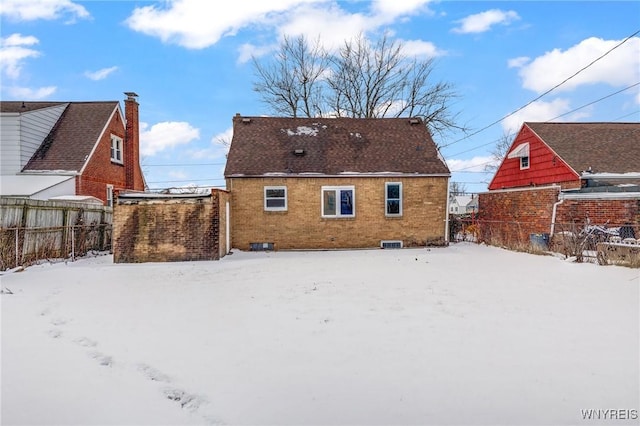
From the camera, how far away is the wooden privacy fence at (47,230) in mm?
10977

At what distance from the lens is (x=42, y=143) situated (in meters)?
19.3

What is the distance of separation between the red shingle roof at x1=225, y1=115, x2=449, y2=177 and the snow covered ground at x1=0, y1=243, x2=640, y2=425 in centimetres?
822

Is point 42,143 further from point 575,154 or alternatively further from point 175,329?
point 575,154

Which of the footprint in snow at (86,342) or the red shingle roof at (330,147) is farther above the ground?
the red shingle roof at (330,147)

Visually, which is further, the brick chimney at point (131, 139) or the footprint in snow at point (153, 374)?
the brick chimney at point (131, 139)

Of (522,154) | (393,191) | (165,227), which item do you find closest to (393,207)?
(393,191)

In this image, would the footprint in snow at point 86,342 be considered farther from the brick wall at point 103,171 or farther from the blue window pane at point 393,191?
the brick wall at point 103,171

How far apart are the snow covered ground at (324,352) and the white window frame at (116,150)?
14.5 metres

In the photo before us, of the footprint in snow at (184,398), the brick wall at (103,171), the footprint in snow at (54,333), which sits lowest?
the footprint in snow at (184,398)

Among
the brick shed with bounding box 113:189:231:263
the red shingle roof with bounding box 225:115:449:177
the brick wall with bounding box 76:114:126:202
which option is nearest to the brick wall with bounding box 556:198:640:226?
the red shingle roof with bounding box 225:115:449:177

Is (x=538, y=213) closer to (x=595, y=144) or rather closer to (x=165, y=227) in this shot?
(x=595, y=144)

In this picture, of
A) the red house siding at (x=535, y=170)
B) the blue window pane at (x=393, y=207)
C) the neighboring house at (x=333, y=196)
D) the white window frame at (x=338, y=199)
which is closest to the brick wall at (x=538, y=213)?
the neighboring house at (x=333, y=196)

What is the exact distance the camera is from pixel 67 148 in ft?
62.9

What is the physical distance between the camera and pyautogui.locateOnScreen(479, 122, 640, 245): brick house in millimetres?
14500
